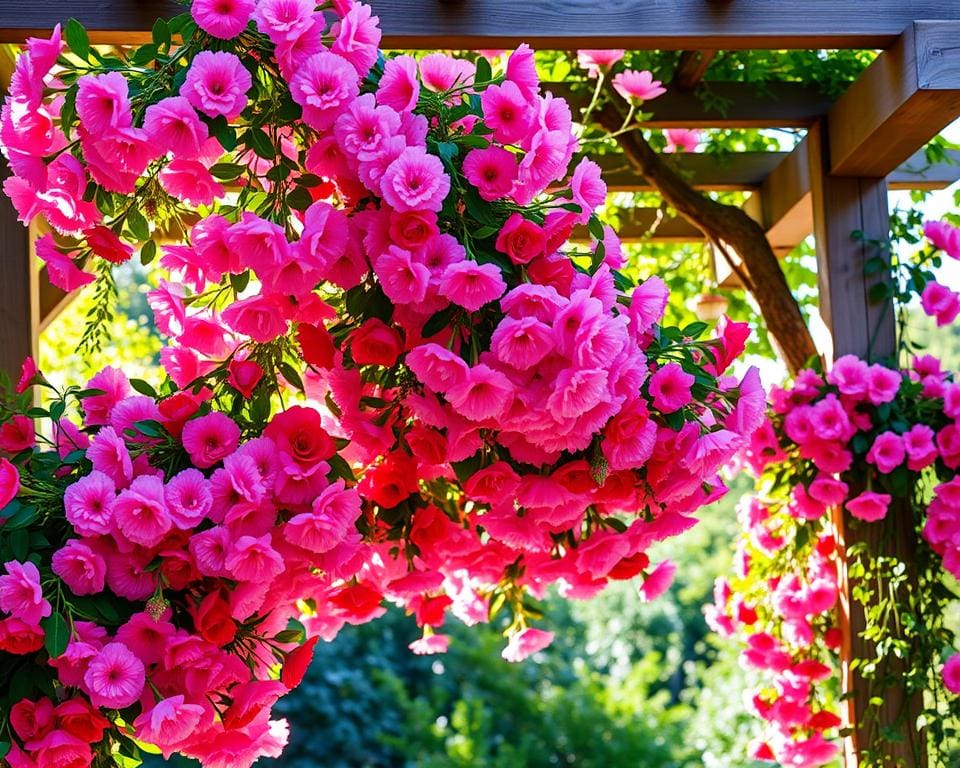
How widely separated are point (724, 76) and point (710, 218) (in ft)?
1.10

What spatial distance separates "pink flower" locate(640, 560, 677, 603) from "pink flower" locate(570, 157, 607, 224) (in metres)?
0.66

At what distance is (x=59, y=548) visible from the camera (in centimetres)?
151

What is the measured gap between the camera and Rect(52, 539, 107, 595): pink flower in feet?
4.74

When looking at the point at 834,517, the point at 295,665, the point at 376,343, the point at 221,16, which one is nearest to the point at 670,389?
the point at 376,343

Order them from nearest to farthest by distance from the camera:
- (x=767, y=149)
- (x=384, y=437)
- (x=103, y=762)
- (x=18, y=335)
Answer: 1. (x=103, y=762)
2. (x=384, y=437)
3. (x=18, y=335)
4. (x=767, y=149)

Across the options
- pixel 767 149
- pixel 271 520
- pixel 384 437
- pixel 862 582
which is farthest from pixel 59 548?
pixel 767 149

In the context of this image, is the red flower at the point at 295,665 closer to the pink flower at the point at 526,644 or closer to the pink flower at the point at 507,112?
the pink flower at the point at 526,644

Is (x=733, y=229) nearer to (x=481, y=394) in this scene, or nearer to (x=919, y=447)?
(x=919, y=447)

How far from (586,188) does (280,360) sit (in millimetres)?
498

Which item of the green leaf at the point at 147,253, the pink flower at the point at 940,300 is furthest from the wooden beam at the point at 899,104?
the green leaf at the point at 147,253

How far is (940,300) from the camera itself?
8.29 ft

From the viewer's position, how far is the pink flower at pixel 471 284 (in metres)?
1.41

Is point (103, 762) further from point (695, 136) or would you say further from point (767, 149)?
point (767, 149)

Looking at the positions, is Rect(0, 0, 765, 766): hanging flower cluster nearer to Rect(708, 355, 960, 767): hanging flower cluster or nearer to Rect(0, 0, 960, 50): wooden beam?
Rect(0, 0, 960, 50): wooden beam
